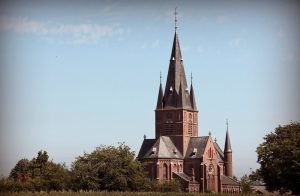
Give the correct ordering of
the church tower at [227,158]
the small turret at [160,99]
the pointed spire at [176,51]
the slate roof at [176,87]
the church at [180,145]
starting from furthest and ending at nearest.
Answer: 1. the church tower at [227,158]
2. the pointed spire at [176,51]
3. the small turret at [160,99]
4. the slate roof at [176,87]
5. the church at [180,145]

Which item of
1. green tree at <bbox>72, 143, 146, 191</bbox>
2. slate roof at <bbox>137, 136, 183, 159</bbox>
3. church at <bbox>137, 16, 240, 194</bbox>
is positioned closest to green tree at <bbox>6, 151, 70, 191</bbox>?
green tree at <bbox>72, 143, 146, 191</bbox>

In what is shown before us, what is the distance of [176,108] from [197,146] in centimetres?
642

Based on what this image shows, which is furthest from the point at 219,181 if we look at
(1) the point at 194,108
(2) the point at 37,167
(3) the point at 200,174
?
(2) the point at 37,167

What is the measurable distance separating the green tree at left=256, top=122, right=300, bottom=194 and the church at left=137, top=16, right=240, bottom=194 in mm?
31561

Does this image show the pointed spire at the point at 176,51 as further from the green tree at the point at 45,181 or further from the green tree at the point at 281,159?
the green tree at the point at 281,159

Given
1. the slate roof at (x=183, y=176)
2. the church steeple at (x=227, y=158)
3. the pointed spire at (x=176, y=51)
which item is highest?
the pointed spire at (x=176, y=51)

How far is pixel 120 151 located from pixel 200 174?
2683cm

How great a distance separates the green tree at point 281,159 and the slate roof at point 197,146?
3285cm

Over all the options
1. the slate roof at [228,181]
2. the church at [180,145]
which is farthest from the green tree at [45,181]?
the slate roof at [228,181]

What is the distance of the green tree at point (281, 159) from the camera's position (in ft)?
180

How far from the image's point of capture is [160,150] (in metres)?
91.0

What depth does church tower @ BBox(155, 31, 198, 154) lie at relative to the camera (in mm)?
93625

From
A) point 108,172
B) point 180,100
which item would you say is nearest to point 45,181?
point 108,172

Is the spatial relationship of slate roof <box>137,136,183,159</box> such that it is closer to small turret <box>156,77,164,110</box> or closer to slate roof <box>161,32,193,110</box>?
small turret <box>156,77,164,110</box>
